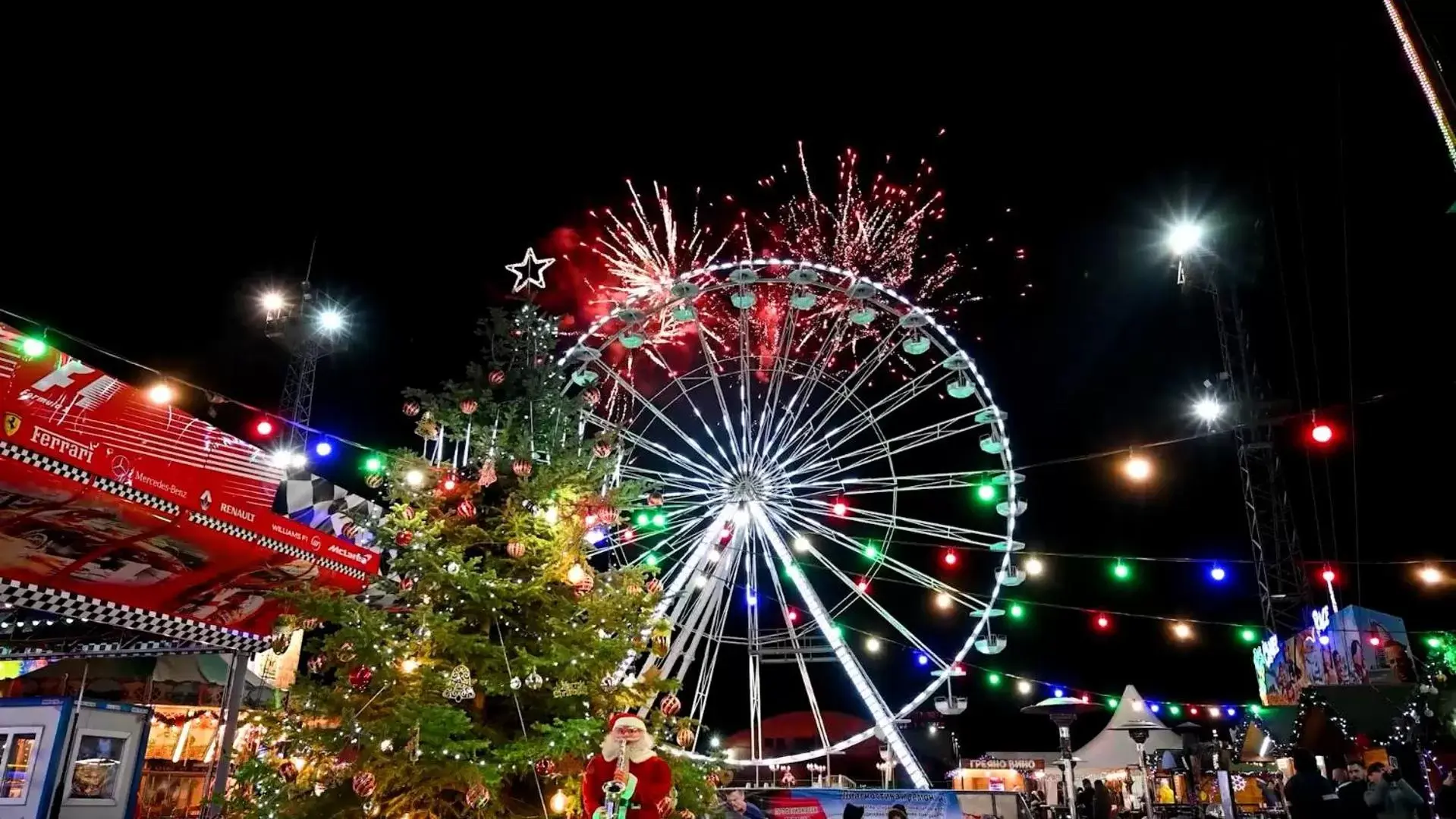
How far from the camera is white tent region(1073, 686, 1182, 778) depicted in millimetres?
25516

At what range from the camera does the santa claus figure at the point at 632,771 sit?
18.8 feet

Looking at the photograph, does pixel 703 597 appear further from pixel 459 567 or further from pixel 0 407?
pixel 0 407

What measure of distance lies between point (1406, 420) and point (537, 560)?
2014cm

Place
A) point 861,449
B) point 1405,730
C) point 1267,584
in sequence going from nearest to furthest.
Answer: point 1405,730, point 861,449, point 1267,584

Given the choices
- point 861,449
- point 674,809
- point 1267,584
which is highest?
point 861,449

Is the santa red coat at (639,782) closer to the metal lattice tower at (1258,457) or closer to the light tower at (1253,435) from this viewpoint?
the light tower at (1253,435)

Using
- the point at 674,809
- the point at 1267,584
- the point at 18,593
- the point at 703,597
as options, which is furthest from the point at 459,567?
the point at 1267,584

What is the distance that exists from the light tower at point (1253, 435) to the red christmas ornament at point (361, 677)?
15.3 metres

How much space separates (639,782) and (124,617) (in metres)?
7.90

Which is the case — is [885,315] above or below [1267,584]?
above

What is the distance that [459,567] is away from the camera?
7.07 m

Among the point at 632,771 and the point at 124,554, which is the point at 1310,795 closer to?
the point at 632,771

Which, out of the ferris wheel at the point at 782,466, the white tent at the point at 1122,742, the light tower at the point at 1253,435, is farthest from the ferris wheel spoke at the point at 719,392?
the white tent at the point at 1122,742

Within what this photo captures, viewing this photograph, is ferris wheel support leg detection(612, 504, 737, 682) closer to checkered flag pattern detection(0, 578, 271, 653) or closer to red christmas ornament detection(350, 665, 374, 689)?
checkered flag pattern detection(0, 578, 271, 653)
